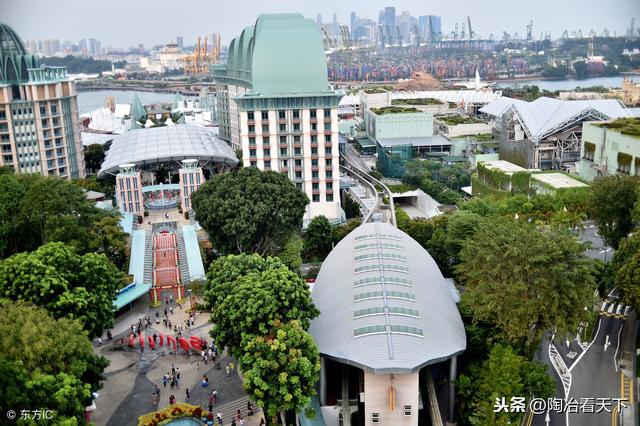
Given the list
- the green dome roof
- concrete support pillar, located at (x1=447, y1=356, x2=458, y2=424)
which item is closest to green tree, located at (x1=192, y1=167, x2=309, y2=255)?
concrete support pillar, located at (x1=447, y1=356, x2=458, y2=424)

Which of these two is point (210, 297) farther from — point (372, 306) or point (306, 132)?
point (306, 132)

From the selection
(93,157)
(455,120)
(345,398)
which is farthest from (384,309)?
(455,120)

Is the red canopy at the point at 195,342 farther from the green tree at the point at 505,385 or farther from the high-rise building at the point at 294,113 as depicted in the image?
the high-rise building at the point at 294,113

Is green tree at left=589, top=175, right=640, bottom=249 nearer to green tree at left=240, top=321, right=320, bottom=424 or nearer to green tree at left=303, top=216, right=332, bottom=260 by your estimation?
green tree at left=303, top=216, right=332, bottom=260

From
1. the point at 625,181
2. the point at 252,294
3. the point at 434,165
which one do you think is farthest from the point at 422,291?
the point at 434,165

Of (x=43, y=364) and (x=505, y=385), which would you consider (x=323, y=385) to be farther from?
(x=43, y=364)

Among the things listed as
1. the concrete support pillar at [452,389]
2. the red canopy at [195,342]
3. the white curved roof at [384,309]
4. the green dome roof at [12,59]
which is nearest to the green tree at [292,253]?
the white curved roof at [384,309]
